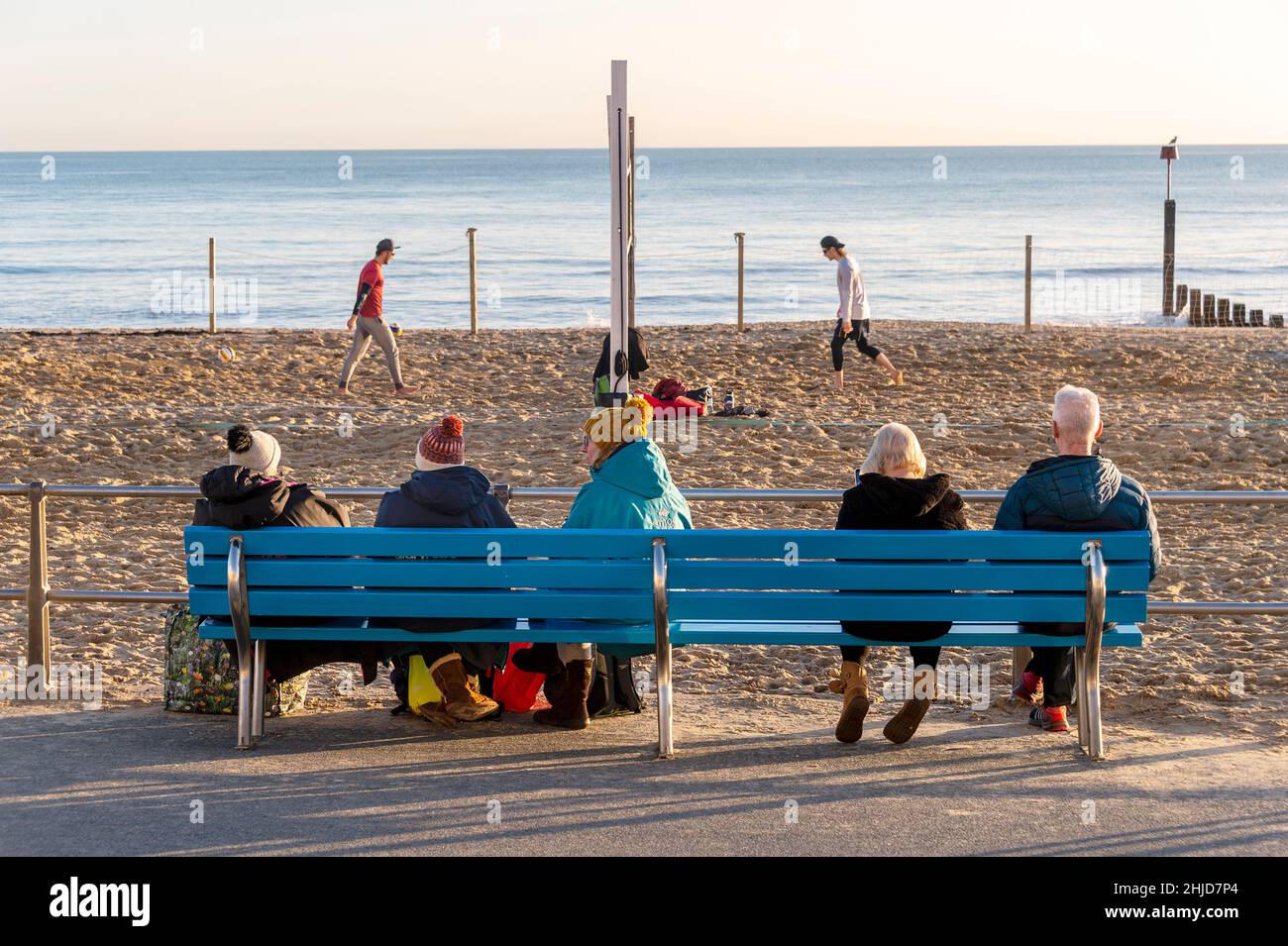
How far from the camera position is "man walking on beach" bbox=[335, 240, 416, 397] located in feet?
49.1

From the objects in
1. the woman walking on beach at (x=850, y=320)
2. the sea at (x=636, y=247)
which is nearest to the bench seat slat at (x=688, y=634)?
the woman walking on beach at (x=850, y=320)

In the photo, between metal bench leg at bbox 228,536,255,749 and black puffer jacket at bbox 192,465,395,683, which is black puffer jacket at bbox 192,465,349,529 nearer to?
black puffer jacket at bbox 192,465,395,683

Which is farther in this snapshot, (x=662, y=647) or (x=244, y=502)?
(x=244, y=502)

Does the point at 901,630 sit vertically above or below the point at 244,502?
below

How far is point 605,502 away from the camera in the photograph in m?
5.73

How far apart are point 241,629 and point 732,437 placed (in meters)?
7.45

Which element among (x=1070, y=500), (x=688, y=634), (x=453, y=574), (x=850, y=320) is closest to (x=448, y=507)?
(x=453, y=574)

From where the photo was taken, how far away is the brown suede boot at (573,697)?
5.66 metres

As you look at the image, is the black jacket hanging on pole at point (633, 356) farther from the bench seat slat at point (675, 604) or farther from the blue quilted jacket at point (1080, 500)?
the blue quilted jacket at point (1080, 500)

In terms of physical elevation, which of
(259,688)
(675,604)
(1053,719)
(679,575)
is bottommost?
(1053,719)

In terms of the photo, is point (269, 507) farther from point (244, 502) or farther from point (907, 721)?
point (907, 721)

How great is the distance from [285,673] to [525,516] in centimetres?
435

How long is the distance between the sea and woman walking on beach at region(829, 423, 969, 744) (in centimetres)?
1905

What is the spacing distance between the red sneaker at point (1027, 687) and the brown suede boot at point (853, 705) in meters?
0.69
